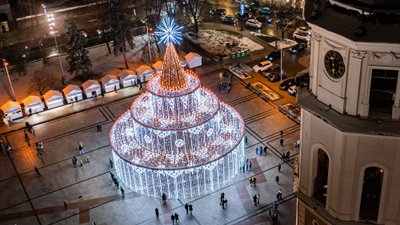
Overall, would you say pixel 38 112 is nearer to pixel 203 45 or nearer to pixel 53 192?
pixel 53 192

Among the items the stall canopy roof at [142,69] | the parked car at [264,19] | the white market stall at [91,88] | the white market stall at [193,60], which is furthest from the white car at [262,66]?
the white market stall at [91,88]

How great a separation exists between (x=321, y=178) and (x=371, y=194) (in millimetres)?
3022

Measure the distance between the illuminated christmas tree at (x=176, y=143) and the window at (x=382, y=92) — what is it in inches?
1270

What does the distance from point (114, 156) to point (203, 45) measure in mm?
37333

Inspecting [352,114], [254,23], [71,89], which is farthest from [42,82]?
[352,114]

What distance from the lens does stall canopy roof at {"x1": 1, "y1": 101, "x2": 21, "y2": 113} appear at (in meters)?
77.8

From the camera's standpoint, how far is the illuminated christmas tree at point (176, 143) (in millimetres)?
60812

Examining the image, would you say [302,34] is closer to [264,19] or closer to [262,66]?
[264,19]

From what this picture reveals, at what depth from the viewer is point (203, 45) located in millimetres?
97500

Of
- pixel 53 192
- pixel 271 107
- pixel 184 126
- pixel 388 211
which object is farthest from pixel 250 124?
pixel 388 211

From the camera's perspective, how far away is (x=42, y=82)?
87.0 m

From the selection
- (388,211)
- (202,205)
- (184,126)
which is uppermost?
(388,211)

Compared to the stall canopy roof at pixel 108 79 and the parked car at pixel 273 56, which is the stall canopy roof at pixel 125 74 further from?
the parked car at pixel 273 56

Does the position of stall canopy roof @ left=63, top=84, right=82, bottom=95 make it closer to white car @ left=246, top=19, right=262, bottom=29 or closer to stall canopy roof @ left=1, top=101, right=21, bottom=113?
stall canopy roof @ left=1, top=101, right=21, bottom=113
